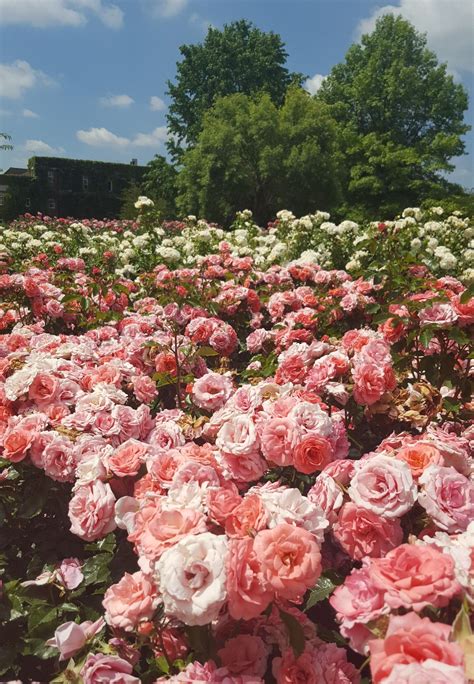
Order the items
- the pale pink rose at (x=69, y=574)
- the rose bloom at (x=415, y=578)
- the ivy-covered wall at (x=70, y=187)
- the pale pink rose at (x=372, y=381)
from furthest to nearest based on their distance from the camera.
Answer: the ivy-covered wall at (x=70, y=187), the pale pink rose at (x=372, y=381), the pale pink rose at (x=69, y=574), the rose bloom at (x=415, y=578)

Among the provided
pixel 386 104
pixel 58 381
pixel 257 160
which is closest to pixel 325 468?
pixel 58 381

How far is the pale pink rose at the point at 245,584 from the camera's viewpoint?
0.94 metres

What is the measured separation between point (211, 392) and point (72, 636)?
0.93 meters

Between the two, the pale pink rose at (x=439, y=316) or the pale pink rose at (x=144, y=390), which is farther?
the pale pink rose at (x=144, y=390)

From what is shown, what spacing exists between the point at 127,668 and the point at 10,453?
689 millimetres

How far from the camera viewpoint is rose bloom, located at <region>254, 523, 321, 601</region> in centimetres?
92

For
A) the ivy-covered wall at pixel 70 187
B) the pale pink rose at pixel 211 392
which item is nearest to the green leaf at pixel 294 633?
the pale pink rose at pixel 211 392

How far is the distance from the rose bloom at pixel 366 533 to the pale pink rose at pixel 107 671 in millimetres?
505

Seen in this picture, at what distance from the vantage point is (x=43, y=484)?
1637mm

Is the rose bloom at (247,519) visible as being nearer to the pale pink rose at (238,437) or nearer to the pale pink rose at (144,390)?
the pale pink rose at (238,437)

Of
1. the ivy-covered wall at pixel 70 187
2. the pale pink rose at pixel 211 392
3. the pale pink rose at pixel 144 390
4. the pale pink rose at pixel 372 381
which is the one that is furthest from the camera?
the ivy-covered wall at pixel 70 187

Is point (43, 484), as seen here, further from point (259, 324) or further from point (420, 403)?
point (259, 324)

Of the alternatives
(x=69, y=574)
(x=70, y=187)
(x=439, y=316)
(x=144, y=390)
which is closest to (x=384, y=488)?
(x=69, y=574)

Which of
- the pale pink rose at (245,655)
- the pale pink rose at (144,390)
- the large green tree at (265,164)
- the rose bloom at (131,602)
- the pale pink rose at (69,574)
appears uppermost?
the large green tree at (265,164)
